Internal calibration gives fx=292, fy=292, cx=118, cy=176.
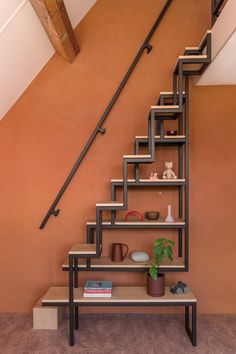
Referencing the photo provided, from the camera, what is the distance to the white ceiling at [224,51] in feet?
6.33

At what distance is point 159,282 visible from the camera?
243 cm

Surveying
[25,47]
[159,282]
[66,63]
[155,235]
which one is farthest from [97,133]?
[159,282]

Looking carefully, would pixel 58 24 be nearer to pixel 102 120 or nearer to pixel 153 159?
pixel 102 120

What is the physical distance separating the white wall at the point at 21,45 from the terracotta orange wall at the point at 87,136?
0.32 feet

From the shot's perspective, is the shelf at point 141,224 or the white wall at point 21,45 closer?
the white wall at point 21,45

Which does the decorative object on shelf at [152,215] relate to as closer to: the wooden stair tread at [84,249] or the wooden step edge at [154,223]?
the wooden step edge at [154,223]

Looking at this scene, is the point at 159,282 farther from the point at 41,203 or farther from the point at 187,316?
the point at 41,203

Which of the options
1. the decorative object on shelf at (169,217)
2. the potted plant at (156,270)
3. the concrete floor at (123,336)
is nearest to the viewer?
the concrete floor at (123,336)

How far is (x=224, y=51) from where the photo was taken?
2113 mm

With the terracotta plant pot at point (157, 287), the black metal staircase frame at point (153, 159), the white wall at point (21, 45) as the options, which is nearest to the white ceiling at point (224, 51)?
the black metal staircase frame at point (153, 159)

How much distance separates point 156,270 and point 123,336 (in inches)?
24.8

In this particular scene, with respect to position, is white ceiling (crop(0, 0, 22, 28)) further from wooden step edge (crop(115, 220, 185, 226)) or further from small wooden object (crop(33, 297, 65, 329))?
small wooden object (crop(33, 297, 65, 329))

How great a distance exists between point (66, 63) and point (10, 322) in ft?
8.34

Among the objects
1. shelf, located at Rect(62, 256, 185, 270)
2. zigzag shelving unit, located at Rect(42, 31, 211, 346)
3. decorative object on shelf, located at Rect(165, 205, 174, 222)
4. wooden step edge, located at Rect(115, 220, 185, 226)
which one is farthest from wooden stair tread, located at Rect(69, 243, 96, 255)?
decorative object on shelf, located at Rect(165, 205, 174, 222)
